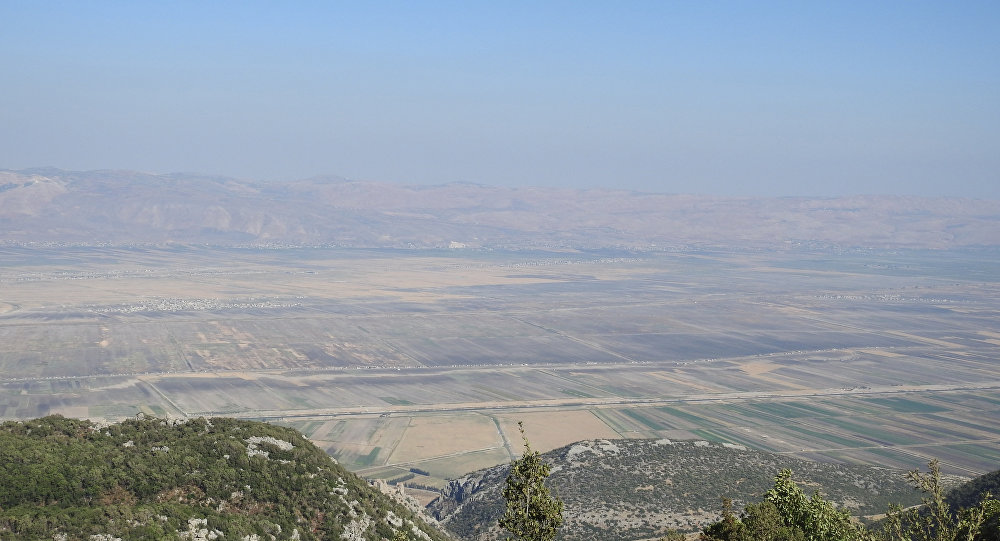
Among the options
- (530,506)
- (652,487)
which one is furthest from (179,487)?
(652,487)

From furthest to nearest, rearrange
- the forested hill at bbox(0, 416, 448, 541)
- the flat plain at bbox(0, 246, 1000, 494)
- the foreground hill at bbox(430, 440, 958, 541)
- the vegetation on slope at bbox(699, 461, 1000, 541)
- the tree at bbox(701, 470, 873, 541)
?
the flat plain at bbox(0, 246, 1000, 494), the foreground hill at bbox(430, 440, 958, 541), the forested hill at bbox(0, 416, 448, 541), the tree at bbox(701, 470, 873, 541), the vegetation on slope at bbox(699, 461, 1000, 541)

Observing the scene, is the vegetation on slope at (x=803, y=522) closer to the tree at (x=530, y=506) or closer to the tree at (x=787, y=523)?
the tree at (x=787, y=523)

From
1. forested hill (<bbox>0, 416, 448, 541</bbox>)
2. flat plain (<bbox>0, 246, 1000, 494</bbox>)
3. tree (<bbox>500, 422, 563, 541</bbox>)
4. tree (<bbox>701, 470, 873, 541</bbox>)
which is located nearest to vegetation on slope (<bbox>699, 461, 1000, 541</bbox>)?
tree (<bbox>701, 470, 873, 541</bbox>)

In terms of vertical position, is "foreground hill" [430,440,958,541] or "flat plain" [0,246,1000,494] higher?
"foreground hill" [430,440,958,541]

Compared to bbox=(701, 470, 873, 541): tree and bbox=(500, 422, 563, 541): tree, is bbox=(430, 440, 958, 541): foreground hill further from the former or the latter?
bbox=(500, 422, 563, 541): tree

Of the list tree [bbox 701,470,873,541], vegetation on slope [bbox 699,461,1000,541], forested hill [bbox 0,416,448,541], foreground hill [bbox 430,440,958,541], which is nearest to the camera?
vegetation on slope [bbox 699,461,1000,541]

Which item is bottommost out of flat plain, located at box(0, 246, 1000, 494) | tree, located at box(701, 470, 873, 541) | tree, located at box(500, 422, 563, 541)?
flat plain, located at box(0, 246, 1000, 494)

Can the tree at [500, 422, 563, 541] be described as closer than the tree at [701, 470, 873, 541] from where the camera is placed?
Yes
